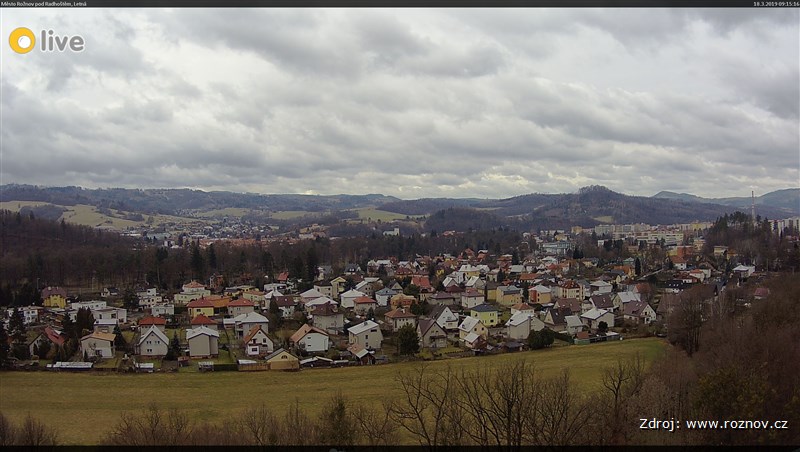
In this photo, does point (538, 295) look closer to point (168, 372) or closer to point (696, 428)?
point (168, 372)

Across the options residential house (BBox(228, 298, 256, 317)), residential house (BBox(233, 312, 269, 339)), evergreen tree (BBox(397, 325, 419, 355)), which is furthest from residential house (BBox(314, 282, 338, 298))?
evergreen tree (BBox(397, 325, 419, 355))

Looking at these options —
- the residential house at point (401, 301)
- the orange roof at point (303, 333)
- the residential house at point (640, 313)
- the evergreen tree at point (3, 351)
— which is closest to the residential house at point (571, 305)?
the residential house at point (640, 313)

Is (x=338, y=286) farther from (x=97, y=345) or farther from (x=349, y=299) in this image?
(x=97, y=345)

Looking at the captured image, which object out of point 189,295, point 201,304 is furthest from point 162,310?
point 189,295

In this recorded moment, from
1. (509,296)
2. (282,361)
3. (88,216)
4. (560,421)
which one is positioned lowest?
(509,296)

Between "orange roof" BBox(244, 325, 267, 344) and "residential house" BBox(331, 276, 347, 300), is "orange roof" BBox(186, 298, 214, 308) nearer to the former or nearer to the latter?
"orange roof" BBox(244, 325, 267, 344)

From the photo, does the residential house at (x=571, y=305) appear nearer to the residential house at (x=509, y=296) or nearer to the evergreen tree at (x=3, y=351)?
the residential house at (x=509, y=296)

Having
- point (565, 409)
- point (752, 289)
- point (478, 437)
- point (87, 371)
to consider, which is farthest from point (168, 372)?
point (752, 289)
